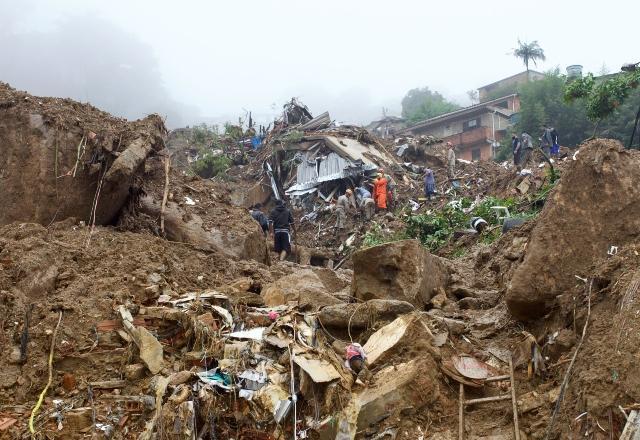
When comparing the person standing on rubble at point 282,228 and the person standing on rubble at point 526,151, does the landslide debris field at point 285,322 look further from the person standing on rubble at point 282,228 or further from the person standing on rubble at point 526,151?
the person standing on rubble at point 526,151

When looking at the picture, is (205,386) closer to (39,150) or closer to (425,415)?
(425,415)

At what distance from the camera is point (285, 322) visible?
5.43 metres

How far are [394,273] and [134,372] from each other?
2.89m

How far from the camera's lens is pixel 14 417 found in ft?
14.3

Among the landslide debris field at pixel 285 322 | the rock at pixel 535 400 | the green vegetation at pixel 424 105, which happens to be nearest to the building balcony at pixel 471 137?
the green vegetation at pixel 424 105

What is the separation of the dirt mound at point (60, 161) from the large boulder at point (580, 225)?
213 inches

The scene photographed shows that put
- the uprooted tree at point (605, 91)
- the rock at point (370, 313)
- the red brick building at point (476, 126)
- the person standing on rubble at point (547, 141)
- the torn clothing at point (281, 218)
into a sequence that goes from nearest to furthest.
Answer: the rock at point (370, 313), the torn clothing at point (281, 218), the uprooted tree at point (605, 91), the person standing on rubble at point (547, 141), the red brick building at point (476, 126)

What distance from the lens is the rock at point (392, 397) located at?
4.07m

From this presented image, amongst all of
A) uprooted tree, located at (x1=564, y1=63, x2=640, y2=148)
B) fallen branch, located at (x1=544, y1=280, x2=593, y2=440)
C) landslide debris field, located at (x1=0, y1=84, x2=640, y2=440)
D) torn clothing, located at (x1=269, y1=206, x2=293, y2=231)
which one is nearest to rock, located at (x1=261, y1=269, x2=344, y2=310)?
landslide debris field, located at (x1=0, y1=84, x2=640, y2=440)

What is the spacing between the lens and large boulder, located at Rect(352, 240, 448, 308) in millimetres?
6242

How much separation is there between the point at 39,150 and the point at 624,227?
276 inches

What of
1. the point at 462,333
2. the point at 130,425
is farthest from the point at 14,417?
the point at 462,333

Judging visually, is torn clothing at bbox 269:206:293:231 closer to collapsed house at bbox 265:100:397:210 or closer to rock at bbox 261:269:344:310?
rock at bbox 261:269:344:310

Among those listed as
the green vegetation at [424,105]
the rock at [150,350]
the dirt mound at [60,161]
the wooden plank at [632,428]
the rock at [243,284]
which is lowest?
the wooden plank at [632,428]
